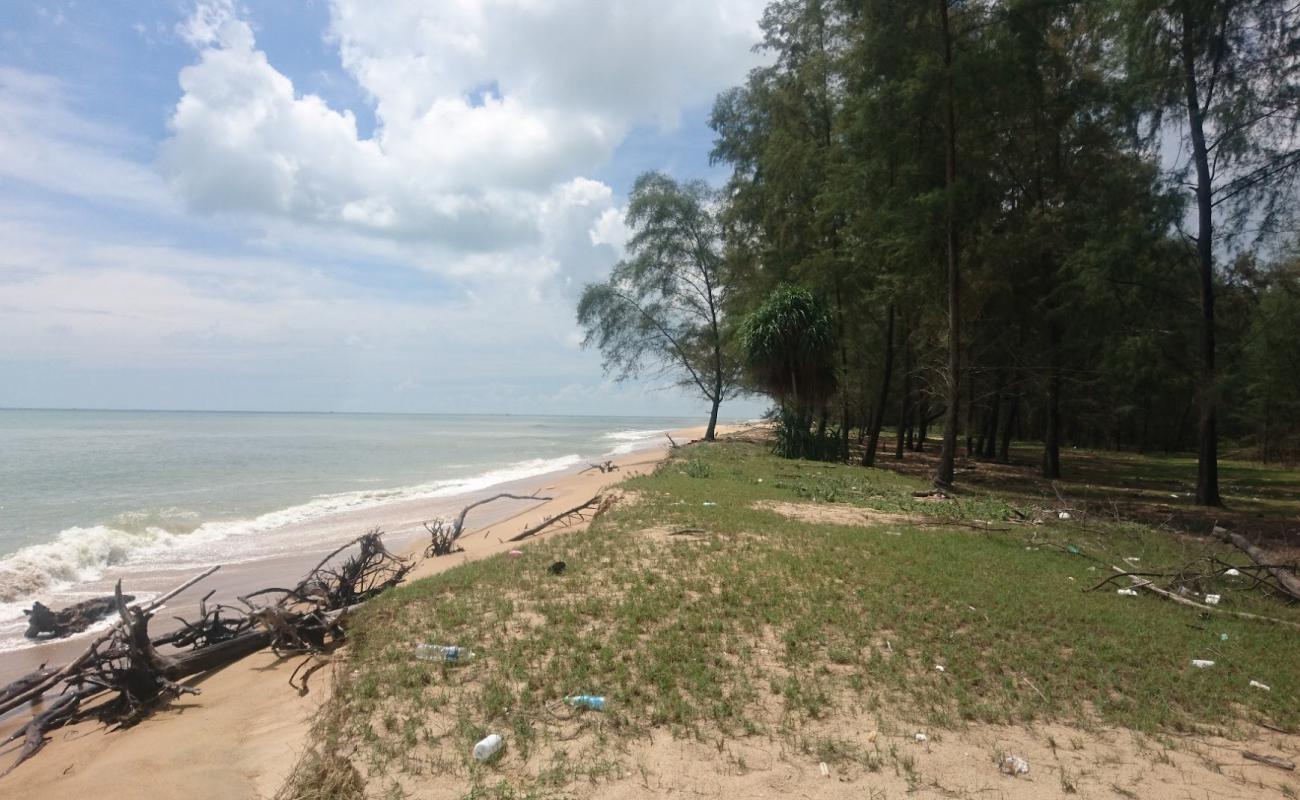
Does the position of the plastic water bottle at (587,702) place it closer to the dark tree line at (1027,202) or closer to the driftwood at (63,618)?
the driftwood at (63,618)

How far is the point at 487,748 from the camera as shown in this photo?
3.78 metres

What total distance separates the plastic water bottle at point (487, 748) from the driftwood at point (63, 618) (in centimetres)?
545

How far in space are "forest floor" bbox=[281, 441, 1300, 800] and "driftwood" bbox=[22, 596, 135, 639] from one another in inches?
144

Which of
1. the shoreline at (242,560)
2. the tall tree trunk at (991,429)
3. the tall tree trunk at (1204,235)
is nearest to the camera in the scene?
the shoreline at (242,560)

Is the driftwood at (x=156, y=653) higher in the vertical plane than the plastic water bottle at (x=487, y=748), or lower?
lower

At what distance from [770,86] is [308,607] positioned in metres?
20.8

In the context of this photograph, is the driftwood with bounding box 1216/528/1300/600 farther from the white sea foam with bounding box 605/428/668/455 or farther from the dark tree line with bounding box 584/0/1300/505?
the white sea foam with bounding box 605/428/668/455

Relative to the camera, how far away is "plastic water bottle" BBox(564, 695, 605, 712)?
13.9 feet

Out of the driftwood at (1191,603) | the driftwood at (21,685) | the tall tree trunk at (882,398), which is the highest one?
the tall tree trunk at (882,398)

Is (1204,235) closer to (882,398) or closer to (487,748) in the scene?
(882,398)

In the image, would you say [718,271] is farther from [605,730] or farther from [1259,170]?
[605,730]

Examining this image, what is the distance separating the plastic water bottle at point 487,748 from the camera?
12.3 feet

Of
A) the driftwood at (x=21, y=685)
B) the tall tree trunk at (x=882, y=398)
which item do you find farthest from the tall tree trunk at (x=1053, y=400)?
the driftwood at (x=21, y=685)

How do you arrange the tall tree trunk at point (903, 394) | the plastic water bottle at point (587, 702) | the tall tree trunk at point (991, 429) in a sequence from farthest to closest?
1. the tall tree trunk at point (903, 394)
2. the tall tree trunk at point (991, 429)
3. the plastic water bottle at point (587, 702)
